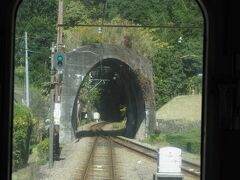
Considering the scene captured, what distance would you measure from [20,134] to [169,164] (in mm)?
748

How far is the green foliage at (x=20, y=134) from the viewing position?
1.64 m

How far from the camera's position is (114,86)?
2.25 meters

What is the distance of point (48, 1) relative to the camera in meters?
2.07

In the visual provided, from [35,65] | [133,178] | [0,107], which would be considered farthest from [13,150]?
[133,178]

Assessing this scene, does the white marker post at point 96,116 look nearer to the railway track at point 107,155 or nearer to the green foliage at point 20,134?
the railway track at point 107,155

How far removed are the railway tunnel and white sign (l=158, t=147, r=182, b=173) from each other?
30cm

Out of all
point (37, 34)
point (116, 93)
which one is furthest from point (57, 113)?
point (37, 34)

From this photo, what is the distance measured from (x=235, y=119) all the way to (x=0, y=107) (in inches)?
35.1

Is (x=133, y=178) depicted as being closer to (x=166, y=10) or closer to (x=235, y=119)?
(x=166, y=10)

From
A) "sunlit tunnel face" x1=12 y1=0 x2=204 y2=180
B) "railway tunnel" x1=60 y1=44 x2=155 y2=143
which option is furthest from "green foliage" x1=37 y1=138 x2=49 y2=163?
"railway tunnel" x1=60 y1=44 x2=155 y2=143

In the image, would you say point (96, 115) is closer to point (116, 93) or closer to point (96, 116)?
point (96, 116)

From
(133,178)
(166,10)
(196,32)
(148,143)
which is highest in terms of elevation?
(166,10)

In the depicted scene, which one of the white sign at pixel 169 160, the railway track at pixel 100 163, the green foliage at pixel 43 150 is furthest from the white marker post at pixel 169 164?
the green foliage at pixel 43 150

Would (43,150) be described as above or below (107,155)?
above
